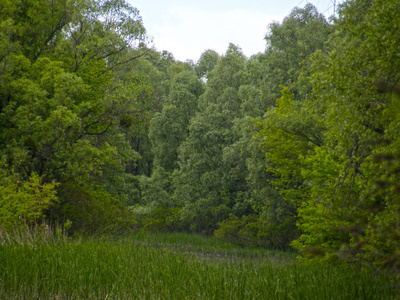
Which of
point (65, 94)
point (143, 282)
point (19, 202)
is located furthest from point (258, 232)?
point (143, 282)

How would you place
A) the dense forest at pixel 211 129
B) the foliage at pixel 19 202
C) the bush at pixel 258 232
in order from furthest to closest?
the bush at pixel 258 232, the foliage at pixel 19 202, the dense forest at pixel 211 129

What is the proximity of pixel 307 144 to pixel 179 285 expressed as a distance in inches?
430

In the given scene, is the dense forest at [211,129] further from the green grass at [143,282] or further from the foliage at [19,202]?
the green grass at [143,282]


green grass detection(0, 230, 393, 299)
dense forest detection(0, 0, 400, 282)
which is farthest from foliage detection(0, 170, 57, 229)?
green grass detection(0, 230, 393, 299)

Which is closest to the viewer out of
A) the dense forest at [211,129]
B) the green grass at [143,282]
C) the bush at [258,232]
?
the green grass at [143,282]

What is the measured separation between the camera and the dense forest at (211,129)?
20.6 feet

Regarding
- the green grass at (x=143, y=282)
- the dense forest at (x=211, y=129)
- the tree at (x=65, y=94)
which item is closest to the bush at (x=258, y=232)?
the dense forest at (x=211, y=129)

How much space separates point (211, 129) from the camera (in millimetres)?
27078

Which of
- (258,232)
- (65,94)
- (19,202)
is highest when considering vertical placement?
(65,94)

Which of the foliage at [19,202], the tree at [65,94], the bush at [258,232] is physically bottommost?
the bush at [258,232]

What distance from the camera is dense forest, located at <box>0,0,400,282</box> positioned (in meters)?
6.27

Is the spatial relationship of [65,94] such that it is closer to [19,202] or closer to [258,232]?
[19,202]

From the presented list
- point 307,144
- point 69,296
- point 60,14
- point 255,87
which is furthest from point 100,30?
point 69,296

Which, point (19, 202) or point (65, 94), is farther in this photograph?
point (65, 94)
